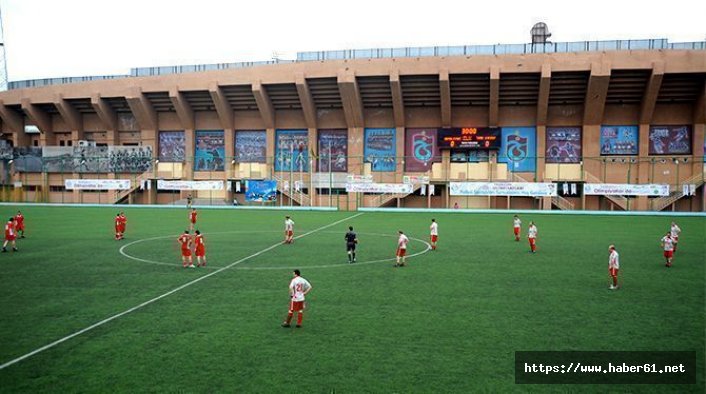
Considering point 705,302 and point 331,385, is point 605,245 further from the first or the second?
point 331,385

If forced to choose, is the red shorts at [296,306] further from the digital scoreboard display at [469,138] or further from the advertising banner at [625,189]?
the digital scoreboard display at [469,138]

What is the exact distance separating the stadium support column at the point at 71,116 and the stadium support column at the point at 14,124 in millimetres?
8866

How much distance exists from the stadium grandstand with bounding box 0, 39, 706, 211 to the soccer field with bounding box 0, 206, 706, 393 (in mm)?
33890

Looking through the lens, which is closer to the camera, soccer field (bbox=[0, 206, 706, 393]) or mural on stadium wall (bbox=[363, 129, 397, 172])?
soccer field (bbox=[0, 206, 706, 393])

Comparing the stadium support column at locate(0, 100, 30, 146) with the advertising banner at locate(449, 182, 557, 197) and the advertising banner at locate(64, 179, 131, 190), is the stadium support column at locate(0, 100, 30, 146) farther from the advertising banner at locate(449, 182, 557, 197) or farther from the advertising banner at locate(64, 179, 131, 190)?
the advertising banner at locate(449, 182, 557, 197)

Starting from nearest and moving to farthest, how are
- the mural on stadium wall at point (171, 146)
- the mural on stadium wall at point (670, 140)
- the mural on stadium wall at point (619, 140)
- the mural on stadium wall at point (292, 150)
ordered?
the mural on stadium wall at point (670, 140)
the mural on stadium wall at point (619, 140)
the mural on stadium wall at point (292, 150)
the mural on stadium wall at point (171, 146)

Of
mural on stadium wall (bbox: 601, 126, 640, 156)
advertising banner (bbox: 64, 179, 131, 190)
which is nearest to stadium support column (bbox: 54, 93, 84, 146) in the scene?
advertising banner (bbox: 64, 179, 131, 190)

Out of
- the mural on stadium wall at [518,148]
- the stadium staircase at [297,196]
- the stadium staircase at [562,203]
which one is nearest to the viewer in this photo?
the stadium staircase at [562,203]

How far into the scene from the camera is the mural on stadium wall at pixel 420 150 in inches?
2485

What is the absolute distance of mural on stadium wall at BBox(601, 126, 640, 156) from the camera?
58.7 m

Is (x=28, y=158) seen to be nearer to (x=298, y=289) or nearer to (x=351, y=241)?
(x=351, y=241)

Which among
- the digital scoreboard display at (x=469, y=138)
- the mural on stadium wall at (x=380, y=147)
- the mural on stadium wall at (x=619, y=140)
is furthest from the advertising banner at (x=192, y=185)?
the mural on stadium wall at (x=619, y=140)

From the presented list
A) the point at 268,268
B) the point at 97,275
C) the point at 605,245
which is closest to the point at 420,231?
the point at 605,245

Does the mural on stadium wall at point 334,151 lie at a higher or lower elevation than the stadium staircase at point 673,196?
higher
